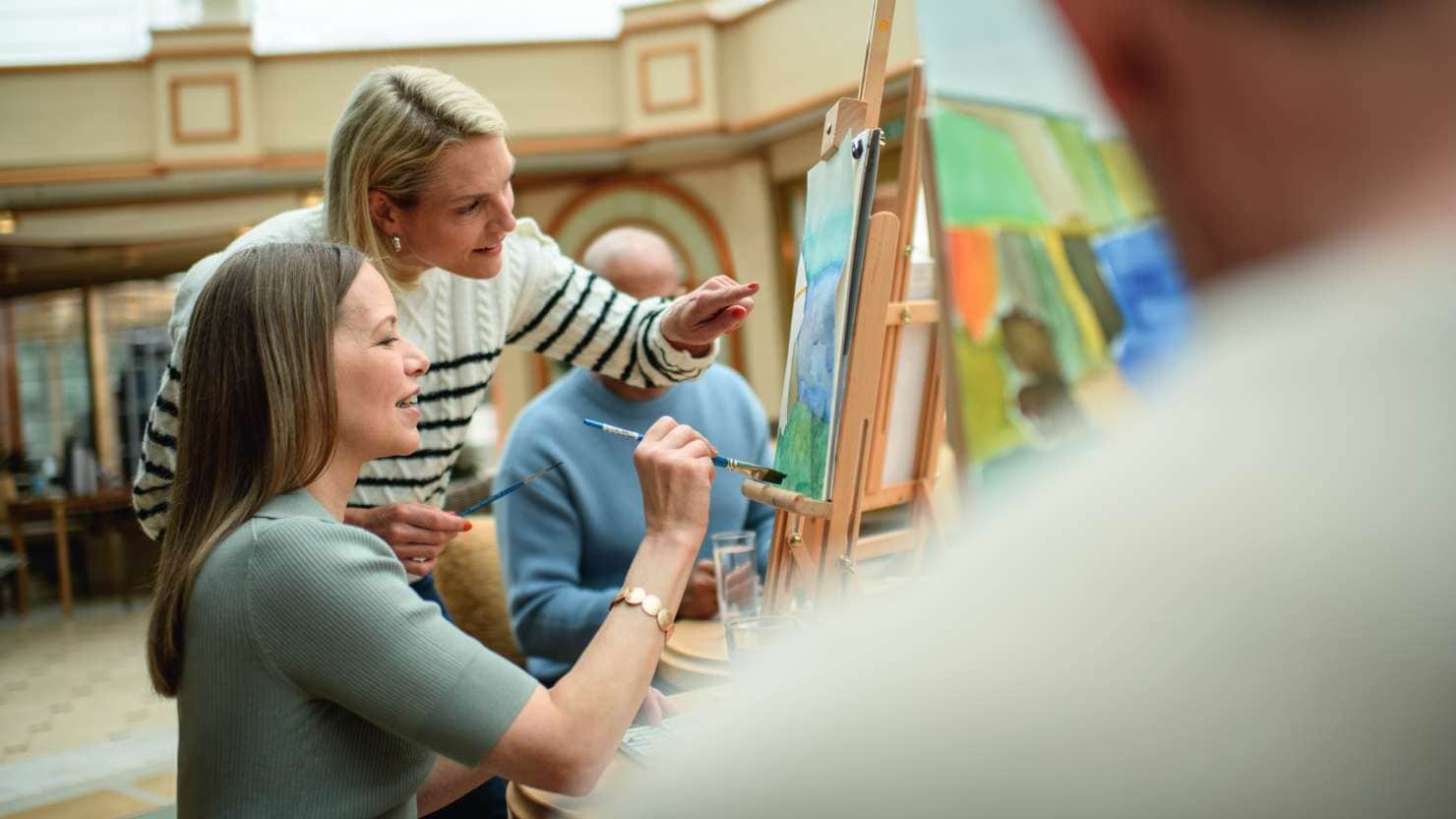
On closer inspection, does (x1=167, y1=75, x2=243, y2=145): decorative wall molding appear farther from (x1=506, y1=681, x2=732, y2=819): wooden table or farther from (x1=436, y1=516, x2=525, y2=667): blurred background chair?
(x1=506, y1=681, x2=732, y2=819): wooden table

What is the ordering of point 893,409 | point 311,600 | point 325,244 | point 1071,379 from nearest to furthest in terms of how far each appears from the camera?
point 1071,379
point 311,600
point 325,244
point 893,409

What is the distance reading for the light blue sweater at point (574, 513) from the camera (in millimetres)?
2074

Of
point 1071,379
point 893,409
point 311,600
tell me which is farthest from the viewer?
point 893,409

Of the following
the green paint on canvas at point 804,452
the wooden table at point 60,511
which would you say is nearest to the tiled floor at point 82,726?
the wooden table at point 60,511

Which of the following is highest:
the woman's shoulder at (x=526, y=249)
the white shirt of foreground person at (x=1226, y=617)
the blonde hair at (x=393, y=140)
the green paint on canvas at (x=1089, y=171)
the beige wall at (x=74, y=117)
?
the beige wall at (x=74, y=117)

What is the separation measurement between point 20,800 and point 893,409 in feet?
9.80

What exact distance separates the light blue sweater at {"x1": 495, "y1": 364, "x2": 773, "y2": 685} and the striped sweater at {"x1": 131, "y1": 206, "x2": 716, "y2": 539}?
31 centimetres

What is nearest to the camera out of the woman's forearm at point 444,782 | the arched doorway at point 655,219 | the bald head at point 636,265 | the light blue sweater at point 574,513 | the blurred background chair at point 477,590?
the woman's forearm at point 444,782

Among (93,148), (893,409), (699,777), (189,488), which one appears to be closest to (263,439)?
(189,488)

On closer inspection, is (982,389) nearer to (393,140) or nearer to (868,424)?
(868,424)

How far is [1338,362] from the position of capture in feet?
1.14

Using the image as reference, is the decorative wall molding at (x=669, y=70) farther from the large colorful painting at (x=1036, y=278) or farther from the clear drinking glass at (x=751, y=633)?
the large colorful painting at (x=1036, y=278)

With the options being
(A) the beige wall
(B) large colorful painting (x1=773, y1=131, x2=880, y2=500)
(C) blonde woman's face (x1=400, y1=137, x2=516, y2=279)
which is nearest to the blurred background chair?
(C) blonde woman's face (x1=400, y1=137, x2=516, y2=279)

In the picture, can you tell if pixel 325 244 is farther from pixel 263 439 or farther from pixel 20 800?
pixel 20 800
